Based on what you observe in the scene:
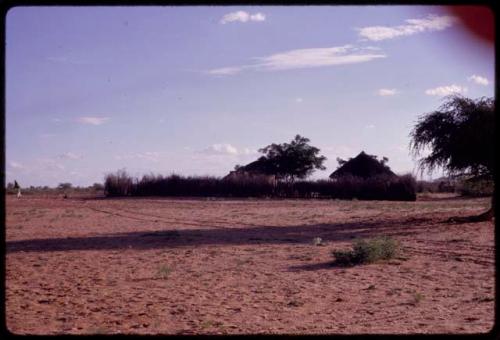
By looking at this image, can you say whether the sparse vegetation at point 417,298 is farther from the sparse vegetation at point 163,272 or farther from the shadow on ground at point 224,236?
the shadow on ground at point 224,236

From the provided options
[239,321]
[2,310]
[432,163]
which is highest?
[432,163]

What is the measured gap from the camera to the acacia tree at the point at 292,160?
7431cm

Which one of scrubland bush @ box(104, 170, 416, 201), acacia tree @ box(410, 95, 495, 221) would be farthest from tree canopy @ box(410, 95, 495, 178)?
scrubland bush @ box(104, 170, 416, 201)

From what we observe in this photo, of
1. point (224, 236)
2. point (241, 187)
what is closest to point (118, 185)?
point (241, 187)

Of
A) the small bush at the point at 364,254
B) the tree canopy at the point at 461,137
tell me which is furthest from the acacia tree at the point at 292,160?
the small bush at the point at 364,254

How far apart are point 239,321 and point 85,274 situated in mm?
4732

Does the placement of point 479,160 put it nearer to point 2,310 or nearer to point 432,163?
point 432,163

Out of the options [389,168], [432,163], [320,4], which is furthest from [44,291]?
[389,168]

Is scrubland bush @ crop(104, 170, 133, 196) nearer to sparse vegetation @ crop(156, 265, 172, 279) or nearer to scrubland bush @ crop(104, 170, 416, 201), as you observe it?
scrubland bush @ crop(104, 170, 416, 201)

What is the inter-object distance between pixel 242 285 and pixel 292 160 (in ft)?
213

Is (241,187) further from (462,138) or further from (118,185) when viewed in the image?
(462,138)

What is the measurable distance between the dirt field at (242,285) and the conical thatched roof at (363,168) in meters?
44.6

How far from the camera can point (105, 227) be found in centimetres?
2123

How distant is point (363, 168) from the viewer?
Result: 63531 millimetres
